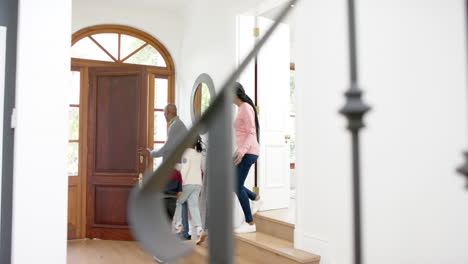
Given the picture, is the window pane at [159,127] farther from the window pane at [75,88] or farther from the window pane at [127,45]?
the window pane at [75,88]

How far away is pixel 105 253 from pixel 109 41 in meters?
2.80

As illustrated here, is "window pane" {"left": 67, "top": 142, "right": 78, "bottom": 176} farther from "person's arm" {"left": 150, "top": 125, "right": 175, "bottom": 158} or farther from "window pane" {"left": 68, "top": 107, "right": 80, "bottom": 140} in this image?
"person's arm" {"left": 150, "top": 125, "right": 175, "bottom": 158}

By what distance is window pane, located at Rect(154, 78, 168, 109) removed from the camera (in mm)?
5703

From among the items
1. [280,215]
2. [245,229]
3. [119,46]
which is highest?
[119,46]

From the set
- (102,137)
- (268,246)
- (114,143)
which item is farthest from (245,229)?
(102,137)

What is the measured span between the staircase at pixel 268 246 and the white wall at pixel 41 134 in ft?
3.11

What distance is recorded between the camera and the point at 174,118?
425cm

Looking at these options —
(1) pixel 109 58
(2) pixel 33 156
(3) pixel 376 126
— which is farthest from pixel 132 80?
(3) pixel 376 126

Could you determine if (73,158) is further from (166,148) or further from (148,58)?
(166,148)

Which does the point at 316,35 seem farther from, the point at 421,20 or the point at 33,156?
the point at 33,156

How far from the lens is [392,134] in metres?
2.45

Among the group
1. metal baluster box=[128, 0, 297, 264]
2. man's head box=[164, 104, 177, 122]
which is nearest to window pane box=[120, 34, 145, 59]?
man's head box=[164, 104, 177, 122]

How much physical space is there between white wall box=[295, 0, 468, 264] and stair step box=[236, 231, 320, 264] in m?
0.12

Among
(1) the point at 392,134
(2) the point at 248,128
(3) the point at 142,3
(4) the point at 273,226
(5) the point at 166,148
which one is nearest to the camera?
(1) the point at 392,134
